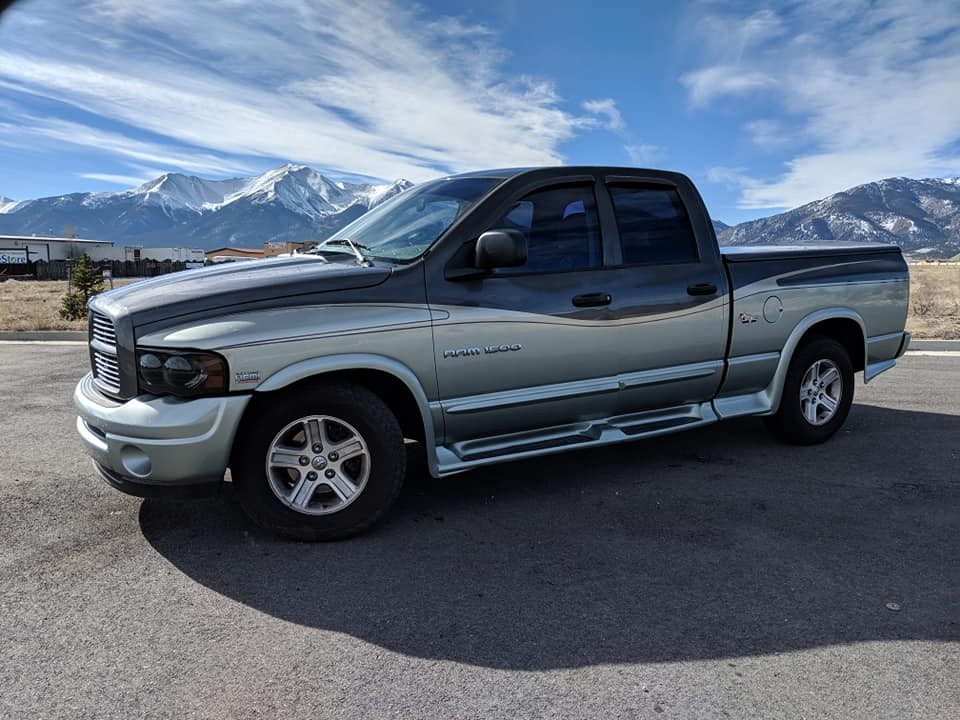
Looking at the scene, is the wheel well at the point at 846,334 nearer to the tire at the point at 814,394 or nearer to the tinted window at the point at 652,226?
the tire at the point at 814,394

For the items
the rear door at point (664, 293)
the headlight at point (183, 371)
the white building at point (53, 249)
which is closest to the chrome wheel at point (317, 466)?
the headlight at point (183, 371)

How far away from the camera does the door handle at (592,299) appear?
4.32 metres

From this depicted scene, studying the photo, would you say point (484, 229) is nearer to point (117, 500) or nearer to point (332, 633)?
point (332, 633)

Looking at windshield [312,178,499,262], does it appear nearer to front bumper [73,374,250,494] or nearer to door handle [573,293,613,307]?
door handle [573,293,613,307]

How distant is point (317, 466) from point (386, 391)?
577 mm

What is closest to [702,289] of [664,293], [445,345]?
[664,293]

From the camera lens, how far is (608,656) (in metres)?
2.78

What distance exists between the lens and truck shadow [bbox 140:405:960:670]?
294cm

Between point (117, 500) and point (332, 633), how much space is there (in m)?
2.16

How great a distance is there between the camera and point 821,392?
5.64 meters

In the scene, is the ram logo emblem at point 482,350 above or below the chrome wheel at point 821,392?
above

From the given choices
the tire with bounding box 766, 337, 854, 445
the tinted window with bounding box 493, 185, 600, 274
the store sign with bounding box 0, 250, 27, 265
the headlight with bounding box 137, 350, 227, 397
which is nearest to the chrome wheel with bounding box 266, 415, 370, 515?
the headlight with bounding box 137, 350, 227, 397

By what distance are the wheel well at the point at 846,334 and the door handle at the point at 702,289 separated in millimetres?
1175

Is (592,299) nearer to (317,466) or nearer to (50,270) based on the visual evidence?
(317,466)
